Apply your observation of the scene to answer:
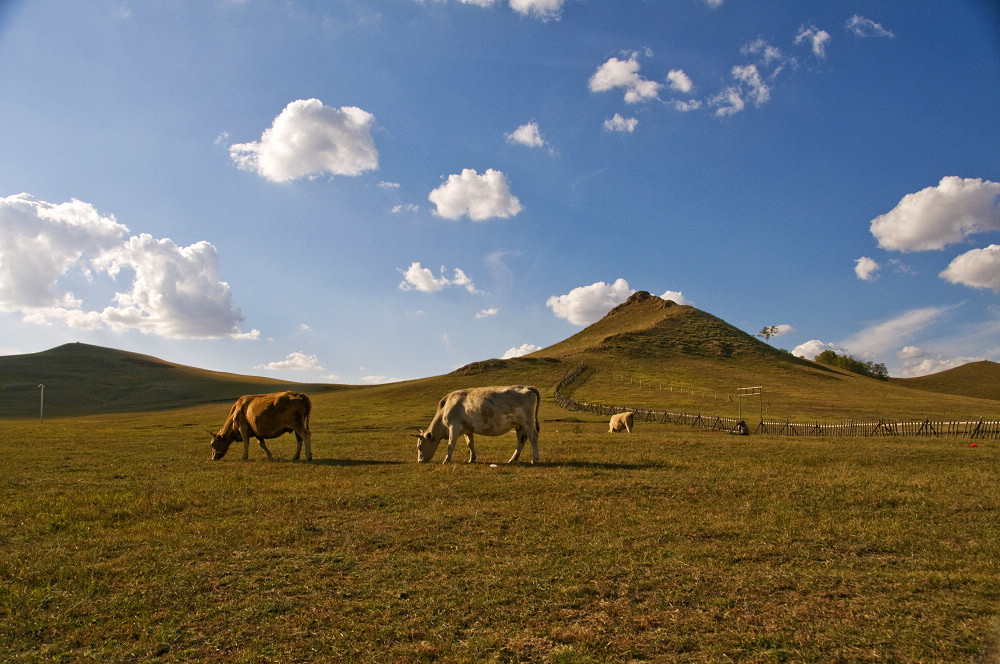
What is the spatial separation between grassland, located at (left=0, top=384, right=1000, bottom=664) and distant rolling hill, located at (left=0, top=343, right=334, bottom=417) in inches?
3321

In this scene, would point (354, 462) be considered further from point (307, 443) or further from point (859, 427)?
point (859, 427)

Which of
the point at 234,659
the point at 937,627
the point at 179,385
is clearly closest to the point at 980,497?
the point at 937,627

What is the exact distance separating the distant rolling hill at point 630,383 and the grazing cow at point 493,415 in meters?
30.0

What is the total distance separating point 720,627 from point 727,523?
4.08 meters

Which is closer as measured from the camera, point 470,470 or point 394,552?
point 394,552

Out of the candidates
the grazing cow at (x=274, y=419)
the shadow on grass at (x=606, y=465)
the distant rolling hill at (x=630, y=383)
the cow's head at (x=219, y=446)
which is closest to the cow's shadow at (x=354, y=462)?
the grazing cow at (x=274, y=419)

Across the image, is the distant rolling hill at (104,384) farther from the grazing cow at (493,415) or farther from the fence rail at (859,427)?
the grazing cow at (493,415)

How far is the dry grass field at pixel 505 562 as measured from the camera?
537cm

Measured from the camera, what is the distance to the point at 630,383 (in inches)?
3209

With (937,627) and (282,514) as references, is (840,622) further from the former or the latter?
(282,514)

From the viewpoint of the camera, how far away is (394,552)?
26.4 feet

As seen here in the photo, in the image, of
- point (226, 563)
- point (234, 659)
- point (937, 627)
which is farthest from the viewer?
point (226, 563)

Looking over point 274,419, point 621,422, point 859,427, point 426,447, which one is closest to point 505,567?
point 426,447

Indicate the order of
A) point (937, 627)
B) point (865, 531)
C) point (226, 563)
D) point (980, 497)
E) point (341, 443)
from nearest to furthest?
point (937, 627) < point (226, 563) < point (865, 531) < point (980, 497) < point (341, 443)
